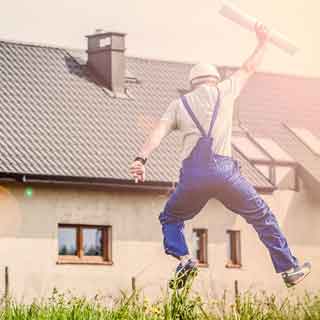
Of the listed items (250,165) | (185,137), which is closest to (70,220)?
(250,165)

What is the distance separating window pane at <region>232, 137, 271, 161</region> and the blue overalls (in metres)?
17.0

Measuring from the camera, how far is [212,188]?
15438 mm

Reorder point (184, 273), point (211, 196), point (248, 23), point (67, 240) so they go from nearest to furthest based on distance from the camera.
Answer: point (184, 273) < point (211, 196) < point (248, 23) < point (67, 240)

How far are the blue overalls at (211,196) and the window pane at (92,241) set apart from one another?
15341 millimetres

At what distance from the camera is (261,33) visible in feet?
51.8

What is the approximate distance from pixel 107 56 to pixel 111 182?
4.63 metres

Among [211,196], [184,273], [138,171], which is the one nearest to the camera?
[184,273]

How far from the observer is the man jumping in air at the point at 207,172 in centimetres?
1539

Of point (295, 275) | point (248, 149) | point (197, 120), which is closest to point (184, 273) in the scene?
point (295, 275)

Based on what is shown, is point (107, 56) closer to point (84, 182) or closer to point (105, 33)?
point (105, 33)

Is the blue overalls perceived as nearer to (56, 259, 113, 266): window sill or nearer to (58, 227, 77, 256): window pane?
(56, 259, 113, 266): window sill

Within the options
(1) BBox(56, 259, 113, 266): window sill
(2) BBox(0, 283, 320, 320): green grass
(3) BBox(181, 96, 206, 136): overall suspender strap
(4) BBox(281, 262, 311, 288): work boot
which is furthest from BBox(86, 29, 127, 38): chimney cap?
(2) BBox(0, 283, 320, 320): green grass

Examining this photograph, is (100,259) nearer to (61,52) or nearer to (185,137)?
(61,52)

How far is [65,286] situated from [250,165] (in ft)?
16.6
